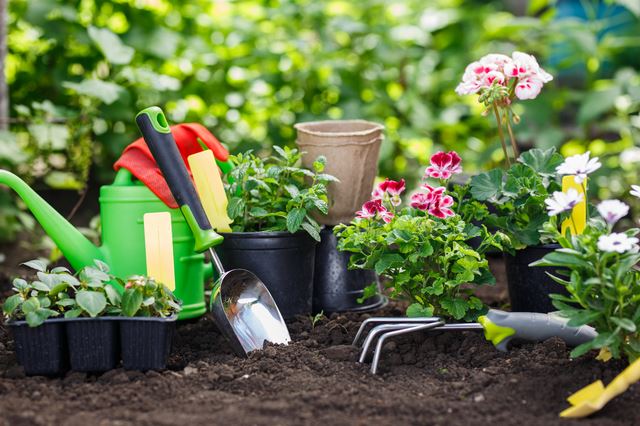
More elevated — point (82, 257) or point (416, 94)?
point (416, 94)

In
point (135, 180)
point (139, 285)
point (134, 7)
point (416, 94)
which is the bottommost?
point (139, 285)

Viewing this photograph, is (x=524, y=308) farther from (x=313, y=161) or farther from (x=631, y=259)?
(x=313, y=161)

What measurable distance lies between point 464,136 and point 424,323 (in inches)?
96.0

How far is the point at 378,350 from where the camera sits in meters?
1.91

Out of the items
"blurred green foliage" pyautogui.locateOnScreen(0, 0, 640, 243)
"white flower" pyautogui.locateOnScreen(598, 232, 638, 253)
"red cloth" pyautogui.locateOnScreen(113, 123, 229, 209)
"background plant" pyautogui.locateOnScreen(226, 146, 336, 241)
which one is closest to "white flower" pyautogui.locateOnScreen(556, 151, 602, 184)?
"white flower" pyautogui.locateOnScreen(598, 232, 638, 253)

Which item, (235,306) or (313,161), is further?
(313,161)

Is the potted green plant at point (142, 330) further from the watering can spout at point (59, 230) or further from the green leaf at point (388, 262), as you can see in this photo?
the green leaf at point (388, 262)

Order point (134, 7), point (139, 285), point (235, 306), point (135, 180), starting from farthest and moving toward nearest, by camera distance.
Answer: point (134, 7) → point (135, 180) → point (235, 306) → point (139, 285)

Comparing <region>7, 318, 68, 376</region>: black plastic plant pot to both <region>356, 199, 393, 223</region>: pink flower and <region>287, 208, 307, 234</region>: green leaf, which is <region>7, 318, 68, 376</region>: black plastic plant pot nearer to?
<region>287, 208, 307, 234</region>: green leaf

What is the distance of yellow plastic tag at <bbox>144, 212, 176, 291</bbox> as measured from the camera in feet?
7.17

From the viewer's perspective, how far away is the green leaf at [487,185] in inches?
86.8

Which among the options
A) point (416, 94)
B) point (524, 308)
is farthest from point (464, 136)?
point (524, 308)

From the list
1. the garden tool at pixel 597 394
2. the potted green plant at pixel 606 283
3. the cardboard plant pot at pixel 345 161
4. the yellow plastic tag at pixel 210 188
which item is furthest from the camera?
the cardboard plant pot at pixel 345 161

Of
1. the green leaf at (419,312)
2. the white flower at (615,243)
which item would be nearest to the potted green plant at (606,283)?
the white flower at (615,243)
